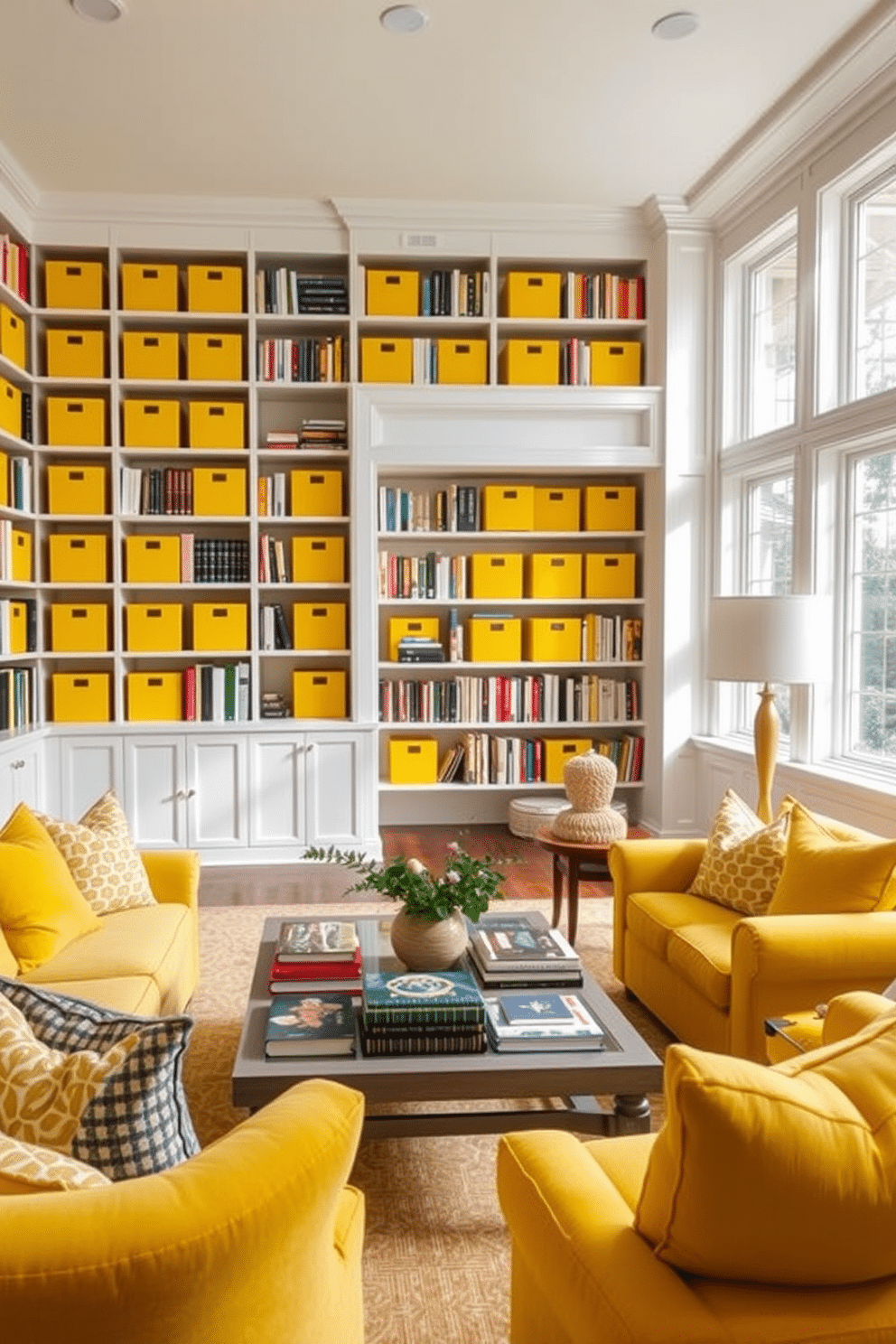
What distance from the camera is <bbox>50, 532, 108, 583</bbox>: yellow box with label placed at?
549 cm

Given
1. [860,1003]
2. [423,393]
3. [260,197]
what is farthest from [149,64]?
[860,1003]

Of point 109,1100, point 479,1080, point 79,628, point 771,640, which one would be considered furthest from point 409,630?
point 109,1100

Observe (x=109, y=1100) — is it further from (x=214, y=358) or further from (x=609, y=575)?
(x=609, y=575)

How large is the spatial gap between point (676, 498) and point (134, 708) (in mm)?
3072

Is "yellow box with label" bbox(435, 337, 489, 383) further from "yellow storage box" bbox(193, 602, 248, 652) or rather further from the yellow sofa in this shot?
the yellow sofa

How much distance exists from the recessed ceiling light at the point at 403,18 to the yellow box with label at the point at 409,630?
2.91 m

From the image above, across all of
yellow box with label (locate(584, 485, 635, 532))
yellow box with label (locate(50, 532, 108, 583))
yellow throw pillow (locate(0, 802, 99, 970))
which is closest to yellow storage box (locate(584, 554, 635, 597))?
yellow box with label (locate(584, 485, 635, 532))

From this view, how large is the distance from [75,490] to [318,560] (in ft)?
4.25

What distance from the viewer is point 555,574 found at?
591 cm

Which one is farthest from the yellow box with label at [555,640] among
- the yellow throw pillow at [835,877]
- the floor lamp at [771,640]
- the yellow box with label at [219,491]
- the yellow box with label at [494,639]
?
the yellow throw pillow at [835,877]

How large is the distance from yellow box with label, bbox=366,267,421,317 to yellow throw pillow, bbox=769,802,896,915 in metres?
3.75

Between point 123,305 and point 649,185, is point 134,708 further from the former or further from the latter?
point 649,185

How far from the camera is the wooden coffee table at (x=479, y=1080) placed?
219cm

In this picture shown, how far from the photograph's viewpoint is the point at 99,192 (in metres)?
5.36
